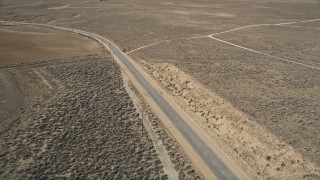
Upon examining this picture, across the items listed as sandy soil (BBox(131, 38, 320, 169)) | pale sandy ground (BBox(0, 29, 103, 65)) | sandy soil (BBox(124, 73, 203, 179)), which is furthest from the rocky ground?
sandy soil (BBox(131, 38, 320, 169))

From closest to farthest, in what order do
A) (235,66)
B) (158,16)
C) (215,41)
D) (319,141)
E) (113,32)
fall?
(319,141)
(235,66)
(215,41)
(113,32)
(158,16)

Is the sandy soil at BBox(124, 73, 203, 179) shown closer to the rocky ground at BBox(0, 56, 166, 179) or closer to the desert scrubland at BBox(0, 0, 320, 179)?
the rocky ground at BBox(0, 56, 166, 179)

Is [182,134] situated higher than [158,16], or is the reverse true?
[158,16]

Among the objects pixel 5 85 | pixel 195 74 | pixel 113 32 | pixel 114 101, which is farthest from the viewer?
pixel 113 32

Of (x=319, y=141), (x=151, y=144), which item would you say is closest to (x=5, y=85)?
(x=151, y=144)

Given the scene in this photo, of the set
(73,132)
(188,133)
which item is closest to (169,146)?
(188,133)

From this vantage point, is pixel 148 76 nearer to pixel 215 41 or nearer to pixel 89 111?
pixel 89 111
